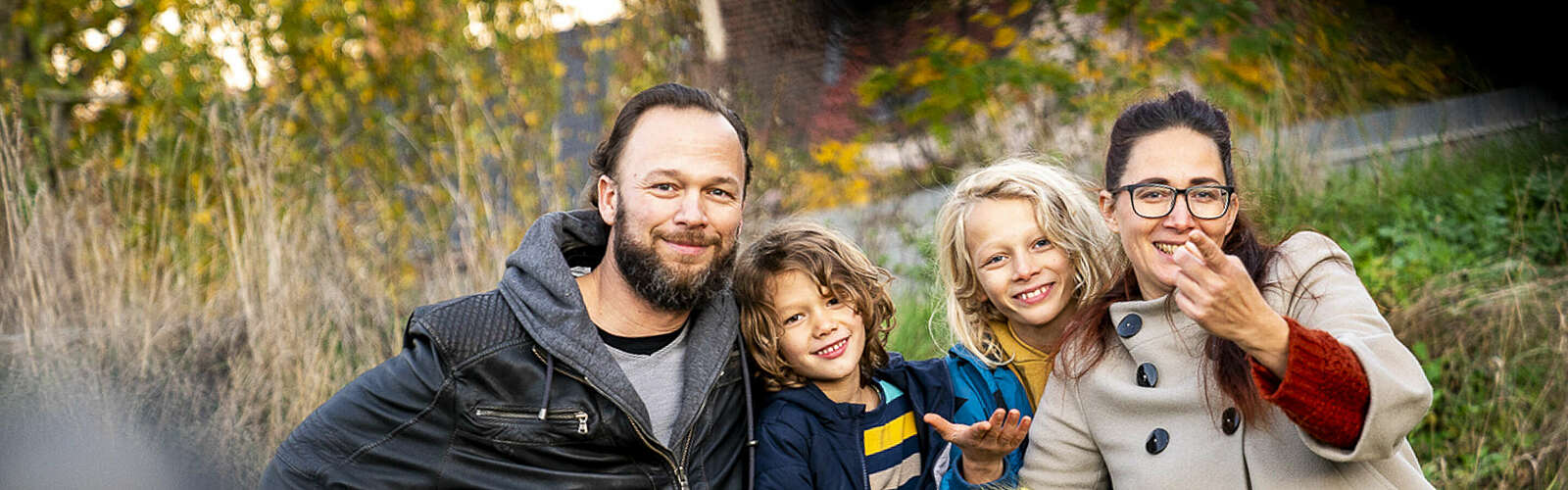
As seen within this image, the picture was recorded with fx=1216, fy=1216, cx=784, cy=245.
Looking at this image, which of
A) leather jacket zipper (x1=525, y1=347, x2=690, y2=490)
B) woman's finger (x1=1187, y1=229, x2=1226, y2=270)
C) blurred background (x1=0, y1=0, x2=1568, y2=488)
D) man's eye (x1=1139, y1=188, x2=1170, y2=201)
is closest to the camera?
woman's finger (x1=1187, y1=229, x2=1226, y2=270)

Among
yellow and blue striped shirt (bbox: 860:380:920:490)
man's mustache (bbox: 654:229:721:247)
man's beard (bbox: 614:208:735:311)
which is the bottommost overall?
yellow and blue striped shirt (bbox: 860:380:920:490)

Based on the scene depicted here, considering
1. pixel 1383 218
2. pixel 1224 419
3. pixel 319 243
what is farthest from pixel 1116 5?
pixel 1224 419

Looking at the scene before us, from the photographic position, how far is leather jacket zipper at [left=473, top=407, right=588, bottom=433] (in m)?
2.78

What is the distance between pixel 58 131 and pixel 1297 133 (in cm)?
697

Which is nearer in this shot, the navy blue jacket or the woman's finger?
the woman's finger

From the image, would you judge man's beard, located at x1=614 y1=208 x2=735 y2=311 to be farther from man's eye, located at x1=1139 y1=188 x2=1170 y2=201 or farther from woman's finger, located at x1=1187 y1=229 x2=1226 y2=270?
woman's finger, located at x1=1187 y1=229 x2=1226 y2=270

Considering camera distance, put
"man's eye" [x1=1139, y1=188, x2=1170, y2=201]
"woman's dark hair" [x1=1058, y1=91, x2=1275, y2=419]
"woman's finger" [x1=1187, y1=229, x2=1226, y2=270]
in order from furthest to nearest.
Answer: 1. "man's eye" [x1=1139, y1=188, x2=1170, y2=201]
2. "woman's dark hair" [x1=1058, y1=91, x2=1275, y2=419]
3. "woman's finger" [x1=1187, y1=229, x2=1226, y2=270]

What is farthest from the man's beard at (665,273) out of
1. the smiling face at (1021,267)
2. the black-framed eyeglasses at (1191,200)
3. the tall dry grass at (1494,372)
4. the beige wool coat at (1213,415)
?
the tall dry grass at (1494,372)

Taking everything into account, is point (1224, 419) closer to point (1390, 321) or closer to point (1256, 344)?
point (1256, 344)

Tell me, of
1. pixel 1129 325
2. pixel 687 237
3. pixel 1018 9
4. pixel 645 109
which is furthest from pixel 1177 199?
pixel 1018 9

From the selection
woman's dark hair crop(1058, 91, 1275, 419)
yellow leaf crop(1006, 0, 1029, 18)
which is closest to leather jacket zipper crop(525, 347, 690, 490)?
woman's dark hair crop(1058, 91, 1275, 419)

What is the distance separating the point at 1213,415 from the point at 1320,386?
39cm

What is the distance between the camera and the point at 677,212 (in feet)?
9.62

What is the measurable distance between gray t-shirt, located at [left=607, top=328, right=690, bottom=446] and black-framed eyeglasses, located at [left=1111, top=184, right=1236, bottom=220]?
119 cm
